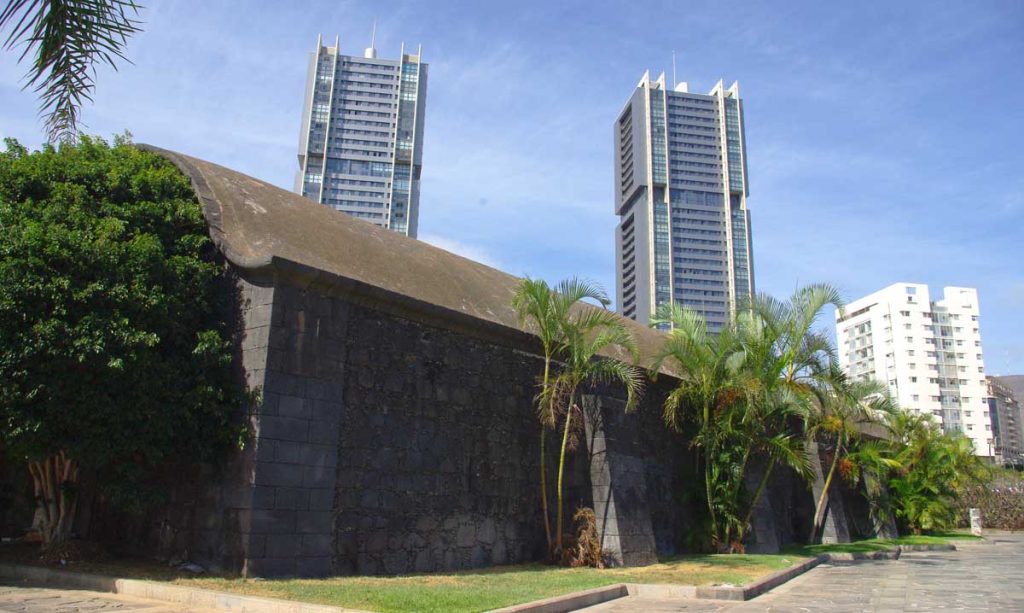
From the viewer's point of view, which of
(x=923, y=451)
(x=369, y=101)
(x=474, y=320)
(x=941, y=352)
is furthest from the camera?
(x=369, y=101)

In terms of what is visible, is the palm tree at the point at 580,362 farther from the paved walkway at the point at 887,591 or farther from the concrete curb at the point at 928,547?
the concrete curb at the point at 928,547

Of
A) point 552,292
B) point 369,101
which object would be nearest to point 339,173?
point 369,101

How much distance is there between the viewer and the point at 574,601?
7.99 metres

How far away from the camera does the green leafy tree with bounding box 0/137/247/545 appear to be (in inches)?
300

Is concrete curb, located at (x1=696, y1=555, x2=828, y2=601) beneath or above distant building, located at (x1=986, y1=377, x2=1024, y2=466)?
beneath

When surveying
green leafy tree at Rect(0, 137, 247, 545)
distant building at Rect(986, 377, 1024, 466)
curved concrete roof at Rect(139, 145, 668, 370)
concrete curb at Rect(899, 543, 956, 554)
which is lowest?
concrete curb at Rect(899, 543, 956, 554)

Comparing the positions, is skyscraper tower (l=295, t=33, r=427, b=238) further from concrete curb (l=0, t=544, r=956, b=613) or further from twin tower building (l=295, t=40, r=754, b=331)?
concrete curb (l=0, t=544, r=956, b=613)

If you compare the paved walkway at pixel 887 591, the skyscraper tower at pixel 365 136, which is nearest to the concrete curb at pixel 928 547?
the paved walkway at pixel 887 591

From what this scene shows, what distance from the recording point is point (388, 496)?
9.77m

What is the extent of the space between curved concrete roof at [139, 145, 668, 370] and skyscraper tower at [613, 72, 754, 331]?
98740mm

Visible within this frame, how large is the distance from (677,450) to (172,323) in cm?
1012

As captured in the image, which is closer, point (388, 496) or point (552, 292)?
point (388, 496)

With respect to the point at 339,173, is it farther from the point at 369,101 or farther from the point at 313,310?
the point at 313,310

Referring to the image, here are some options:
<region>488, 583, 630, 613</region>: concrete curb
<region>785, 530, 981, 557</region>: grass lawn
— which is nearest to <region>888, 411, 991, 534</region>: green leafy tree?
<region>785, 530, 981, 557</region>: grass lawn
